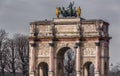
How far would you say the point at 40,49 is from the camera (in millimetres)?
86438

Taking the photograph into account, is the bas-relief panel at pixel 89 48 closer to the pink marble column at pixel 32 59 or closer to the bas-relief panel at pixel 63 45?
the bas-relief panel at pixel 63 45

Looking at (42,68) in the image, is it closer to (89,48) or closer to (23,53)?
(89,48)

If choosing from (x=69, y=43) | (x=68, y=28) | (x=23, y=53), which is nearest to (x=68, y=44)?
(x=69, y=43)

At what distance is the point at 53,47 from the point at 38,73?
4.18 meters

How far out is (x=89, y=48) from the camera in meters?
84.2

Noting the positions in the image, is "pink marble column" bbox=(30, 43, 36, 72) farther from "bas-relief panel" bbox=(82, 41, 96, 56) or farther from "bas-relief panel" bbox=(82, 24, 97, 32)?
"bas-relief panel" bbox=(82, 24, 97, 32)

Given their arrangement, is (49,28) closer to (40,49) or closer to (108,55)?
(40,49)

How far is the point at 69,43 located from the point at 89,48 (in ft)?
9.02

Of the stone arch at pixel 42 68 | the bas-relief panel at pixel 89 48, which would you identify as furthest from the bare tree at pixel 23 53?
the bas-relief panel at pixel 89 48

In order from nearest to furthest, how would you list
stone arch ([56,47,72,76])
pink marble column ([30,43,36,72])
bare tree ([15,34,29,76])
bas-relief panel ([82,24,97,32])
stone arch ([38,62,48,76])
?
bas-relief panel ([82,24,97,32]) → stone arch ([56,47,72,76]) → pink marble column ([30,43,36,72]) → stone arch ([38,62,48,76]) → bare tree ([15,34,29,76])

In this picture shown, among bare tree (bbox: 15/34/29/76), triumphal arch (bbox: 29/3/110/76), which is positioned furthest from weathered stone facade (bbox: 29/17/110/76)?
bare tree (bbox: 15/34/29/76)

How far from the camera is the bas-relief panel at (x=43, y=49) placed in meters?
86.1

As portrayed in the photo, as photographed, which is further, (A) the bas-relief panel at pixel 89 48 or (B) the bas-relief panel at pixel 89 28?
(B) the bas-relief panel at pixel 89 28

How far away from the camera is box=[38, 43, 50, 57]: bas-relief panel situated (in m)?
86.1
